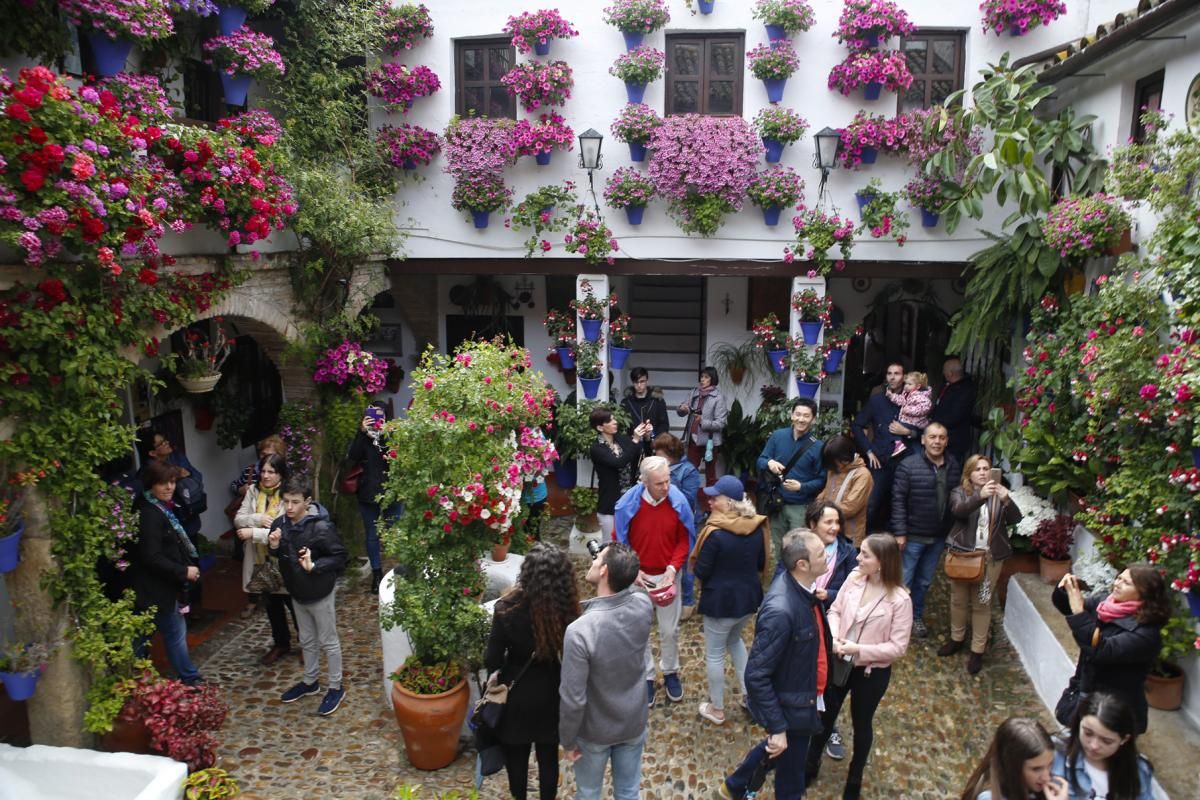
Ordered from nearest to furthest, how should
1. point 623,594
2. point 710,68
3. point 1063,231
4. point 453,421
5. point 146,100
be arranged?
1. point 623,594
2. point 453,421
3. point 146,100
4. point 1063,231
5. point 710,68

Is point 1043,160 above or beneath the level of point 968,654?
above

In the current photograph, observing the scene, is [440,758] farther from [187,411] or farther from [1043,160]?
[1043,160]

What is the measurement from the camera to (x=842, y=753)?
604cm

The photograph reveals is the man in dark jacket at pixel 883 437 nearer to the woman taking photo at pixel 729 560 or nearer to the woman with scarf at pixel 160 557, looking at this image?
the woman taking photo at pixel 729 560

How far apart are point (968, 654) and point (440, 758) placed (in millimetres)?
4561

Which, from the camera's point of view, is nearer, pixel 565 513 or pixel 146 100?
pixel 146 100

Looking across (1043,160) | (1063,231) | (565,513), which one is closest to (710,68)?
(1043,160)

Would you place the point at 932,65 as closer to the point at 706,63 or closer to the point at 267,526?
the point at 706,63

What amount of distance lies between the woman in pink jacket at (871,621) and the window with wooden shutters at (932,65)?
643 centimetres

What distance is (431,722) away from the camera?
5.86 meters

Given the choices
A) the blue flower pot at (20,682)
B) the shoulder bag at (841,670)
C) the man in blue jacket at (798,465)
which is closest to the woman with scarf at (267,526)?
the blue flower pot at (20,682)

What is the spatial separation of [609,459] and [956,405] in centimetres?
389

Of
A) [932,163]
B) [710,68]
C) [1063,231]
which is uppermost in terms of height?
[710,68]

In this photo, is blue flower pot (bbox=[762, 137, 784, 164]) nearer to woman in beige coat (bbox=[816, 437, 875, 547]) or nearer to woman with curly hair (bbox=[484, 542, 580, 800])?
woman in beige coat (bbox=[816, 437, 875, 547])
